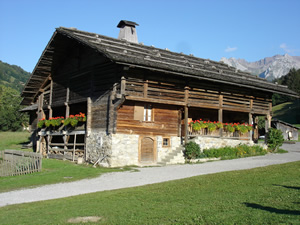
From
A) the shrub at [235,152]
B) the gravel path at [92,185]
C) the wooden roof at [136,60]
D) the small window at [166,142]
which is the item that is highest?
the wooden roof at [136,60]

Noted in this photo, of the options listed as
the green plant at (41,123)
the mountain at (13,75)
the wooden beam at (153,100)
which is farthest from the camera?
the mountain at (13,75)

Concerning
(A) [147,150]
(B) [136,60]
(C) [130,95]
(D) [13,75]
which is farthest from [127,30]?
(D) [13,75]

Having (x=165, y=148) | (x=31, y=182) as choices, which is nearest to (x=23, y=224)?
(x=31, y=182)

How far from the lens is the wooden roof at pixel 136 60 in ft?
66.2

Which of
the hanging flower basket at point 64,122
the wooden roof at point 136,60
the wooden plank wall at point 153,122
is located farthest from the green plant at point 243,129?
the hanging flower basket at point 64,122

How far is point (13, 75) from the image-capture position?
169875 mm

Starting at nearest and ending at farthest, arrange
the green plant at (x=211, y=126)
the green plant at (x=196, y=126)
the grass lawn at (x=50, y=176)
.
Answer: the grass lawn at (x=50, y=176) → the green plant at (x=196, y=126) → the green plant at (x=211, y=126)

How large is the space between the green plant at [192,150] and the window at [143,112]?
→ 3243mm

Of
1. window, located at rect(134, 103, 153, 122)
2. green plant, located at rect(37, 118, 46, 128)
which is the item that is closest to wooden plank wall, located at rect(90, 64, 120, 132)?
window, located at rect(134, 103, 153, 122)

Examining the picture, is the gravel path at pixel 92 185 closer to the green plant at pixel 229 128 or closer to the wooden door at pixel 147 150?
the wooden door at pixel 147 150

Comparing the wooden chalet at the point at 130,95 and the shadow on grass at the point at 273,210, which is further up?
the wooden chalet at the point at 130,95

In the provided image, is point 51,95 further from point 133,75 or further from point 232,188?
point 232,188

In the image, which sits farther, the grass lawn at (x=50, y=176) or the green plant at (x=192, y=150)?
the green plant at (x=192, y=150)

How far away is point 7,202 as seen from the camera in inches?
468
